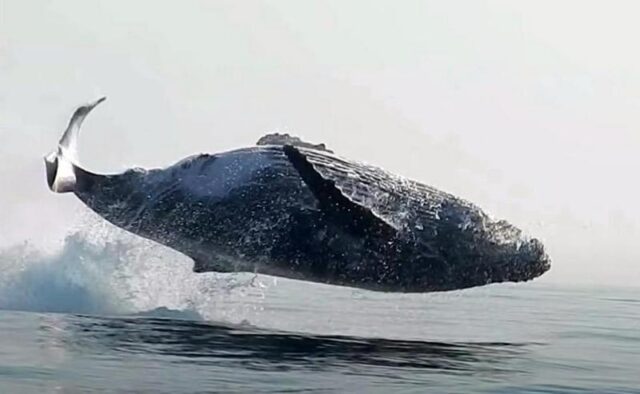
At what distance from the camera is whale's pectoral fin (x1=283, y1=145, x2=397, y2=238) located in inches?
643

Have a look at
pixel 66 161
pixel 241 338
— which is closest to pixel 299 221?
pixel 241 338

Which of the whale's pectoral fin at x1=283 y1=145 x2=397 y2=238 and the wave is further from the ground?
the whale's pectoral fin at x1=283 y1=145 x2=397 y2=238

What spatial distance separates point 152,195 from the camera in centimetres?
1897

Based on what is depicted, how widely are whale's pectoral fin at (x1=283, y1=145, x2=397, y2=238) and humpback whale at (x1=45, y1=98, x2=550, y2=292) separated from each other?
0.29 m

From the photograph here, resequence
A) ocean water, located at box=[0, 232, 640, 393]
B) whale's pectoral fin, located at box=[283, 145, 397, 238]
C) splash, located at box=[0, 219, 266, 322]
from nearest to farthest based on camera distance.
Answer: ocean water, located at box=[0, 232, 640, 393] < whale's pectoral fin, located at box=[283, 145, 397, 238] < splash, located at box=[0, 219, 266, 322]

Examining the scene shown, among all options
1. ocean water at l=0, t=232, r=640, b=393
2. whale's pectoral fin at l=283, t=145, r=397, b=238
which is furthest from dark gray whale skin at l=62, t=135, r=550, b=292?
ocean water at l=0, t=232, r=640, b=393

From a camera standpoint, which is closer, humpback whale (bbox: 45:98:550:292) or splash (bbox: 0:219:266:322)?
humpback whale (bbox: 45:98:550:292)

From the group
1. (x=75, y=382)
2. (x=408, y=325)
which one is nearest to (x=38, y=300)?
(x=408, y=325)

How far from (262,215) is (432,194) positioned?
2514 millimetres

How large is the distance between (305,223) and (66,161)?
151 inches

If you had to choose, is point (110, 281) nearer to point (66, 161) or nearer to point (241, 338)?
point (66, 161)

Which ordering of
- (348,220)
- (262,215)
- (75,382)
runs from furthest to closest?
1. (262,215)
2. (348,220)
3. (75,382)

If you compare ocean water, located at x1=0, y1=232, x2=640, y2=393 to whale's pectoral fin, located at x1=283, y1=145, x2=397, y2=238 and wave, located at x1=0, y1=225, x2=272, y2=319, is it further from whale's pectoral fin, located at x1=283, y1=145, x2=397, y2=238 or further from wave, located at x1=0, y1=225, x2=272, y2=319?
whale's pectoral fin, located at x1=283, y1=145, x2=397, y2=238

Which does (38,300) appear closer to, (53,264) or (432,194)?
(53,264)
